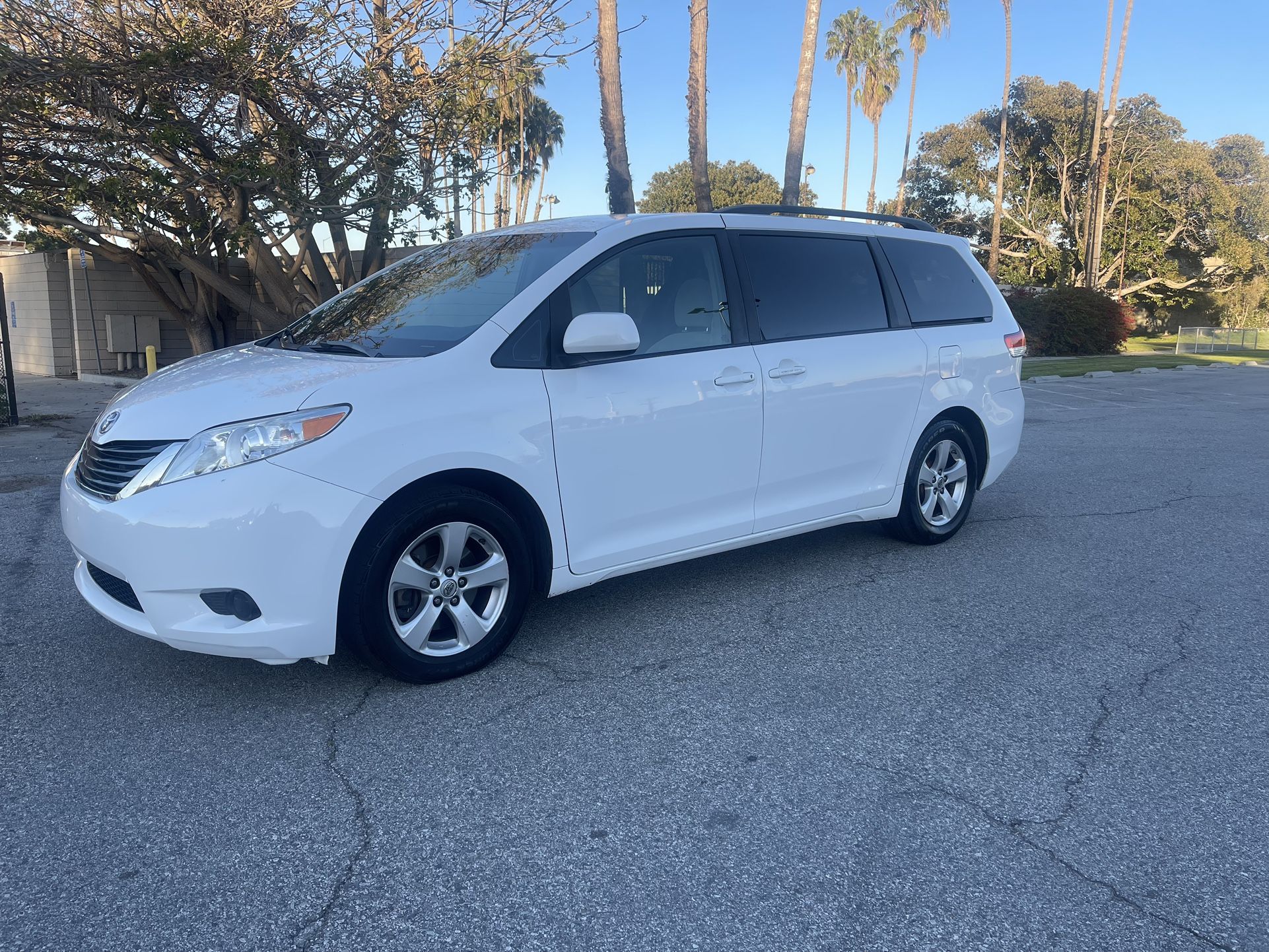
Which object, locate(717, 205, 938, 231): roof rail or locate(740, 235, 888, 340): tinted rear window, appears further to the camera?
locate(717, 205, 938, 231): roof rail

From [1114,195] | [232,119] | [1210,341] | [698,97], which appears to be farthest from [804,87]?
[1114,195]

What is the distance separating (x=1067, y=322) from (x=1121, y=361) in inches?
172

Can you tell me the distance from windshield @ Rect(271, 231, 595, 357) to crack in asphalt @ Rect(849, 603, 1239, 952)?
2.39 m

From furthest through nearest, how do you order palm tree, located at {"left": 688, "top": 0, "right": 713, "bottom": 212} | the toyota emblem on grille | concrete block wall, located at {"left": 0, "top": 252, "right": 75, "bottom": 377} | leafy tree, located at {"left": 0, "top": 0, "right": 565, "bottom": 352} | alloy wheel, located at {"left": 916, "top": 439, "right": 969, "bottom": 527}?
concrete block wall, located at {"left": 0, "top": 252, "right": 75, "bottom": 377} → palm tree, located at {"left": 688, "top": 0, "right": 713, "bottom": 212} → leafy tree, located at {"left": 0, "top": 0, "right": 565, "bottom": 352} → alloy wheel, located at {"left": 916, "top": 439, "right": 969, "bottom": 527} → the toyota emblem on grille

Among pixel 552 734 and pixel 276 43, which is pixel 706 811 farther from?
pixel 276 43

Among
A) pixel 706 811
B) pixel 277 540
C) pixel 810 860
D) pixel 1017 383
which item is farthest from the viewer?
pixel 1017 383

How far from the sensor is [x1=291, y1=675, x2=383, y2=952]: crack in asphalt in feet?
8.31

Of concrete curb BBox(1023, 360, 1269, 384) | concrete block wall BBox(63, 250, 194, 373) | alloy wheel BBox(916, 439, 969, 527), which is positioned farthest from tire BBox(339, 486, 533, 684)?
concrete block wall BBox(63, 250, 194, 373)

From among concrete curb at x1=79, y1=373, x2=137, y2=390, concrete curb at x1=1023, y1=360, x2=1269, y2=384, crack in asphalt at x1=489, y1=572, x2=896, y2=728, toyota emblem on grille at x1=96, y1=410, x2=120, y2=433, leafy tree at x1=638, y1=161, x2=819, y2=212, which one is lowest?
crack in asphalt at x1=489, y1=572, x2=896, y2=728

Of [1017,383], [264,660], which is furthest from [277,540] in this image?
[1017,383]

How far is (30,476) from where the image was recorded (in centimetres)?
872

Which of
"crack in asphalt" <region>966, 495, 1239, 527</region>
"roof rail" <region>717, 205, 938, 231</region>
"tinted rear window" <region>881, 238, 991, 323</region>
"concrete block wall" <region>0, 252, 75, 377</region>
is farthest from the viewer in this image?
"concrete block wall" <region>0, 252, 75, 377</region>

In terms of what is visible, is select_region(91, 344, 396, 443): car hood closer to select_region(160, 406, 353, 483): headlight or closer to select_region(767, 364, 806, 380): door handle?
select_region(160, 406, 353, 483): headlight

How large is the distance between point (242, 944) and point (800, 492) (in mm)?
3480
